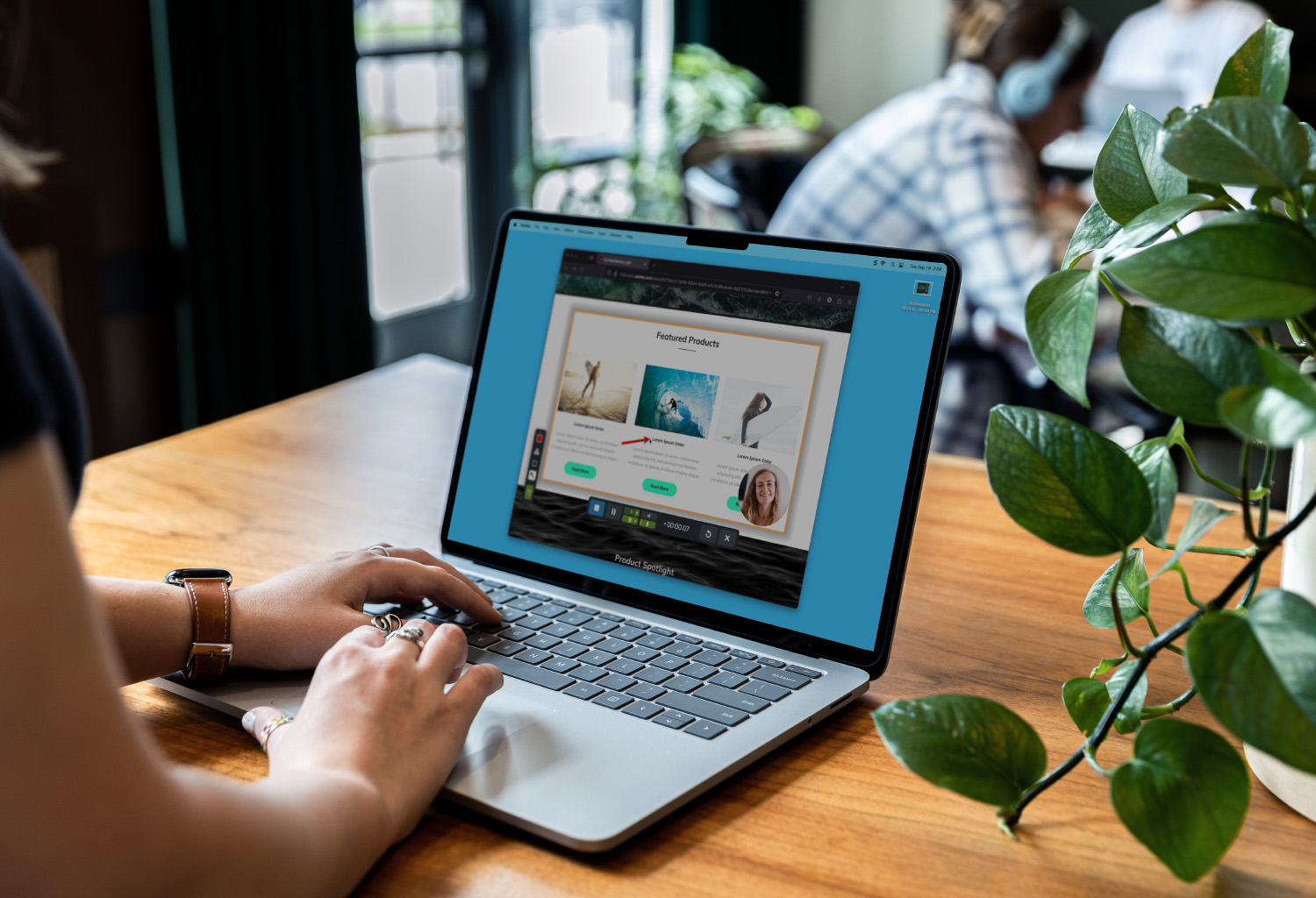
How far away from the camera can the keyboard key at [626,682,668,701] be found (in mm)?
617

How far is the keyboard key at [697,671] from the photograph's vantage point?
64cm

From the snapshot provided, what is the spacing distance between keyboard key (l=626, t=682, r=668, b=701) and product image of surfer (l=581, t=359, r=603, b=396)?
23 cm

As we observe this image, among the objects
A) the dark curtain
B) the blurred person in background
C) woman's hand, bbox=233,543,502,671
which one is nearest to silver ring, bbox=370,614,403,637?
woman's hand, bbox=233,543,502,671

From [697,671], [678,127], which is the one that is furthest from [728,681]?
[678,127]

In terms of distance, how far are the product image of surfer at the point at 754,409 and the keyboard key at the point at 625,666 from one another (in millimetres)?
159

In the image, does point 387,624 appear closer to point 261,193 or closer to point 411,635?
point 411,635

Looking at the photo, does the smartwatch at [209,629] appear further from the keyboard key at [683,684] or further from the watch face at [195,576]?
the keyboard key at [683,684]

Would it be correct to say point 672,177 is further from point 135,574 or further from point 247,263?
point 135,574

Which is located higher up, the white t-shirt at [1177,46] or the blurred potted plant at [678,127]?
the white t-shirt at [1177,46]

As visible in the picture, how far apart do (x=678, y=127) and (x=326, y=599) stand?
3.56 m

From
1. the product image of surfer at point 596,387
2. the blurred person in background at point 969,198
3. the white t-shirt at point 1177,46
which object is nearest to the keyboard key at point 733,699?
the product image of surfer at point 596,387

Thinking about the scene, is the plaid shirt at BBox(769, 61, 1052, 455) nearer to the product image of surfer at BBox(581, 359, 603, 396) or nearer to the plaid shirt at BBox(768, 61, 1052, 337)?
the plaid shirt at BBox(768, 61, 1052, 337)

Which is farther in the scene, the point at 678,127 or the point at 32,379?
the point at 678,127

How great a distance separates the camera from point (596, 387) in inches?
30.6
